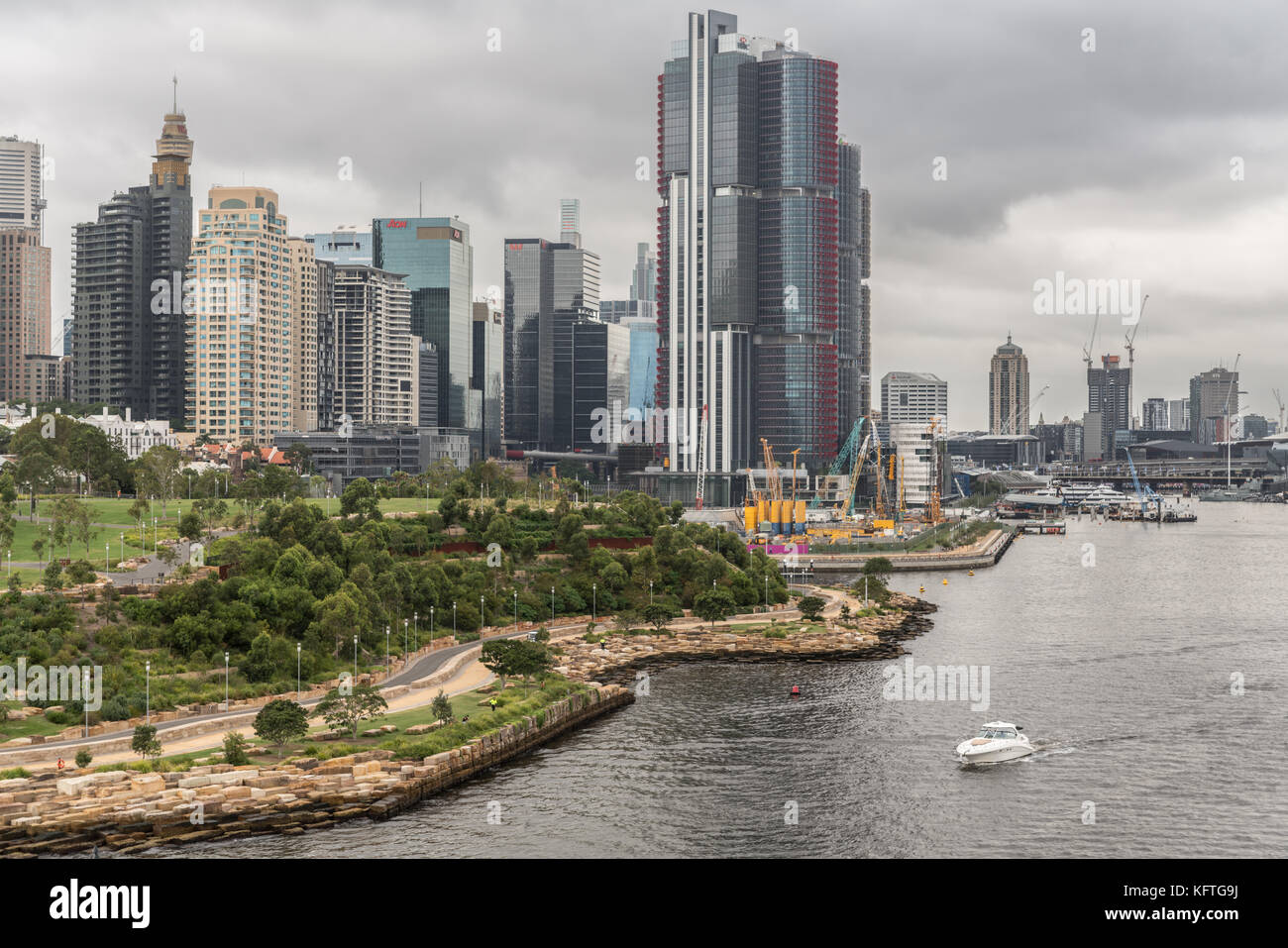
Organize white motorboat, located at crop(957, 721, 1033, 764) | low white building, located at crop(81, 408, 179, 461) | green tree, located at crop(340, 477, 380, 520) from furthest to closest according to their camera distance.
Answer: low white building, located at crop(81, 408, 179, 461), green tree, located at crop(340, 477, 380, 520), white motorboat, located at crop(957, 721, 1033, 764)

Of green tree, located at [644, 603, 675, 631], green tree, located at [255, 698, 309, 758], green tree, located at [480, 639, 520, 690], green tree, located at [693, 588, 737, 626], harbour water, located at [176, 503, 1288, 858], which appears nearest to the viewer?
harbour water, located at [176, 503, 1288, 858]

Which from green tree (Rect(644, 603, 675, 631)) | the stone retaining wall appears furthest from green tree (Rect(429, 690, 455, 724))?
green tree (Rect(644, 603, 675, 631))

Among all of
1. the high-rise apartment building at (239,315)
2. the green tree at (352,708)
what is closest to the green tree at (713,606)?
the green tree at (352,708)

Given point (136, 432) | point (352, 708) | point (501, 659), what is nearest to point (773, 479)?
point (136, 432)

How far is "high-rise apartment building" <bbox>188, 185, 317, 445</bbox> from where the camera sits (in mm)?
181000

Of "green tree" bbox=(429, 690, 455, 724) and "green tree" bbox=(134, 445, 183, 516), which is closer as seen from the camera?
"green tree" bbox=(429, 690, 455, 724)

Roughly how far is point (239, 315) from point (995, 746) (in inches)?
6295

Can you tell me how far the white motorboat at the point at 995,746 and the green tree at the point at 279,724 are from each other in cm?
2550

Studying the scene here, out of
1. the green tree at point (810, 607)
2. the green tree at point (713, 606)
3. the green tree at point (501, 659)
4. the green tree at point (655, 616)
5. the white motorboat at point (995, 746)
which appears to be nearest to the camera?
the white motorboat at point (995, 746)

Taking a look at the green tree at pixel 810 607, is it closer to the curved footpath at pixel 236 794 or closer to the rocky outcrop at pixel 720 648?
the rocky outcrop at pixel 720 648

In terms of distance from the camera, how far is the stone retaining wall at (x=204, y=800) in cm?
3744

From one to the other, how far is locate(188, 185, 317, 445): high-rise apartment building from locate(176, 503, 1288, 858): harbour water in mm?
133874

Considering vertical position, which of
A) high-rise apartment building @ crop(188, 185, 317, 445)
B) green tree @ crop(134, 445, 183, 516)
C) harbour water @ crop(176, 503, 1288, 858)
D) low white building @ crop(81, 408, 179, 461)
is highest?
high-rise apartment building @ crop(188, 185, 317, 445)

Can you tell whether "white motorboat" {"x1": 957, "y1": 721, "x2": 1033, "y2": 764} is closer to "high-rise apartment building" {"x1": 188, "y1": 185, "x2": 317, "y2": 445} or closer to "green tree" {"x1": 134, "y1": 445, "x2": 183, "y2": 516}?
"green tree" {"x1": 134, "y1": 445, "x2": 183, "y2": 516}
